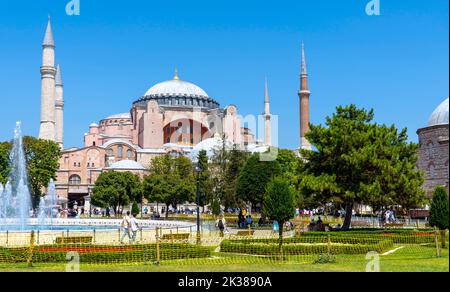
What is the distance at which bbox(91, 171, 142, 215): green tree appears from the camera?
43.7 metres

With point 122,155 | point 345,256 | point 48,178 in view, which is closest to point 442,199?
point 345,256

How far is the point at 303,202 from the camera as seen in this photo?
2395cm

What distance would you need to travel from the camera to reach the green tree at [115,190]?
1720 inches

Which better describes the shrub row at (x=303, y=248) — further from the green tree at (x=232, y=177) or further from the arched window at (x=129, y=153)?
the arched window at (x=129, y=153)

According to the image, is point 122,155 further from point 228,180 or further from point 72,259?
point 72,259

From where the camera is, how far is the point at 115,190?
43.8 meters

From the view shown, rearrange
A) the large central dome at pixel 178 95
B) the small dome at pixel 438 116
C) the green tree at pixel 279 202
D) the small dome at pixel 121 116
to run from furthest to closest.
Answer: the small dome at pixel 121 116 → the large central dome at pixel 178 95 → the small dome at pixel 438 116 → the green tree at pixel 279 202

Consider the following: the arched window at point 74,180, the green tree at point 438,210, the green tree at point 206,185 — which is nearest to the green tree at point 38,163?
the green tree at point 206,185

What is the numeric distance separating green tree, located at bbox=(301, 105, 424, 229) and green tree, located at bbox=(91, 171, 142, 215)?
76.9 ft

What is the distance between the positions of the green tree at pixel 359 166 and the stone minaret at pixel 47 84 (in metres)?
36.8

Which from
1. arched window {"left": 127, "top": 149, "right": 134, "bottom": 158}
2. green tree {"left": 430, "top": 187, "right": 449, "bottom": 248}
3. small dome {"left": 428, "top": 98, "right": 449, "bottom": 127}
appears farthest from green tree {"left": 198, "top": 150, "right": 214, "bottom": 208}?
arched window {"left": 127, "top": 149, "right": 134, "bottom": 158}

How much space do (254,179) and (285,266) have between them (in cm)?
2097

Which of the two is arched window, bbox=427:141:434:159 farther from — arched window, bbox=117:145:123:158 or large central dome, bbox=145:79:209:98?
large central dome, bbox=145:79:209:98
